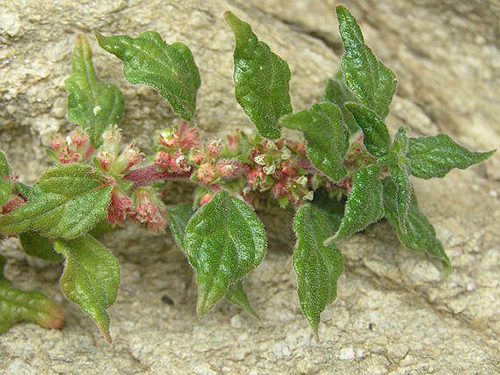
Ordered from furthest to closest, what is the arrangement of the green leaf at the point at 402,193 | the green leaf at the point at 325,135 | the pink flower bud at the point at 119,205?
1. the pink flower bud at the point at 119,205
2. the green leaf at the point at 402,193
3. the green leaf at the point at 325,135

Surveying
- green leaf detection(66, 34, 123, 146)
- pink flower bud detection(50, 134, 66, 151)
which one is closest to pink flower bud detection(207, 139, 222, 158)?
green leaf detection(66, 34, 123, 146)

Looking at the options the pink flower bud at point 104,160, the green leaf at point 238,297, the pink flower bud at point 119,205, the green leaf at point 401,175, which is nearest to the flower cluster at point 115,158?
the pink flower bud at point 104,160

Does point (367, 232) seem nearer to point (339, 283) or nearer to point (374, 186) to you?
point (339, 283)

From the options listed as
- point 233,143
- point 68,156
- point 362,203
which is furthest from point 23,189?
point 362,203

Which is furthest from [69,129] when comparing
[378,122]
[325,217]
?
[378,122]

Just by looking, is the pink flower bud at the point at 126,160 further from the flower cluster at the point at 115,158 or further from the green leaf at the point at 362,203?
the green leaf at the point at 362,203

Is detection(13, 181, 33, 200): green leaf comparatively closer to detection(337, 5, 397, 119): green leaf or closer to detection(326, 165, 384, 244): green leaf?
detection(326, 165, 384, 244): green leaf
